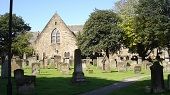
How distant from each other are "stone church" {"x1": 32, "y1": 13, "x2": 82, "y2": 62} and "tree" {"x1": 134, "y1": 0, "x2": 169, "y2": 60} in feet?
72.7

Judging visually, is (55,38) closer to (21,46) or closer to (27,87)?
(21,46)

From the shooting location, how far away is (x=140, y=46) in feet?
213

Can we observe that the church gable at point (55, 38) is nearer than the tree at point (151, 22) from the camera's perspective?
No

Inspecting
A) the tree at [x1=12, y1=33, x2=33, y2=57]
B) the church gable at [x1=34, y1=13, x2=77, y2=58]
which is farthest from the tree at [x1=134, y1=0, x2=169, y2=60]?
the church gable at [x1=34, y1=13, x2=77, y2=58]

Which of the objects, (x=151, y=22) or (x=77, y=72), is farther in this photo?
(x=151, y=22)

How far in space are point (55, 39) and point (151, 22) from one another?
2867cm

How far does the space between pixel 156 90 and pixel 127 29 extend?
4417 cm

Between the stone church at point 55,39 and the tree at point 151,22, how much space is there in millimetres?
22154

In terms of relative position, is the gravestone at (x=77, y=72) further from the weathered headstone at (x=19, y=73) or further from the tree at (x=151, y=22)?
the tree at (x=151, y=22)

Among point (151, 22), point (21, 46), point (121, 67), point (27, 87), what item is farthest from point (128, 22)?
point (27, 87)

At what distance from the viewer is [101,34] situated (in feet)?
213

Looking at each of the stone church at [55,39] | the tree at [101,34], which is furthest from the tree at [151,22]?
the stone church at [55,39]

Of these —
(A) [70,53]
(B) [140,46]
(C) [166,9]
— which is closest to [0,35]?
(A) [70,53]

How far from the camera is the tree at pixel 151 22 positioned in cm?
5617
